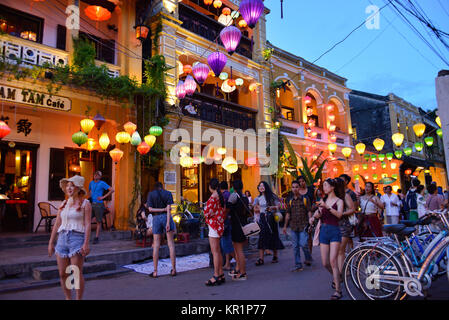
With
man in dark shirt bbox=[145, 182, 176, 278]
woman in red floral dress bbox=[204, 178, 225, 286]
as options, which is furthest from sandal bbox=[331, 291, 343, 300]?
man in dark shirt bbox=[145, 182, 176, 278]

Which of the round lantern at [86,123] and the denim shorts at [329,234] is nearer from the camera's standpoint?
the denim shorts at [329,234]

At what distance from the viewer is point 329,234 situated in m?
4.59

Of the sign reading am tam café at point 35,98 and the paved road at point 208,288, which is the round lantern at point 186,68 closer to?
the sign reading am tam café at point 35,98

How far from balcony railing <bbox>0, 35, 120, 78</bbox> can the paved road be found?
20.6 feet

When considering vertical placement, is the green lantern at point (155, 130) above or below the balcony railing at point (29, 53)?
below

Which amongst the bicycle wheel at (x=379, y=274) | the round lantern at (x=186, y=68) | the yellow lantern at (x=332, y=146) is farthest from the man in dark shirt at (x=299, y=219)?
the yellow lantern at (x=332, y=146)

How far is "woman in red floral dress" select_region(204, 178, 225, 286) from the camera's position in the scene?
5418mm

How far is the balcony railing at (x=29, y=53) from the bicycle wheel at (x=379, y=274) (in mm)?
9034

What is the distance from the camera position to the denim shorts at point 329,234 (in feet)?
15.0

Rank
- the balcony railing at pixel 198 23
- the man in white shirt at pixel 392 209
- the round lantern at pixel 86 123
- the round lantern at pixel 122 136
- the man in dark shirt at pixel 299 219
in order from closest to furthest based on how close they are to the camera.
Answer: the man in dark shirt at pixel 299 219 < the round lantern at pixel 86 123 < the man in white shirt at pixel 392 209 < the round lantern at pixel 122 136 < the balcony railing at pixel 198 23

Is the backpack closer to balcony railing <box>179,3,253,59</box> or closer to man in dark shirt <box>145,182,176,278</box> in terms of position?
man in dark shirt <box>145,182,176,278</box>

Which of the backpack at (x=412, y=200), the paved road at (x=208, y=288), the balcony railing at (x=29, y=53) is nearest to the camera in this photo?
the paved road at (x=208, y=288)

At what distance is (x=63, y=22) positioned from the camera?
10352 millimetres

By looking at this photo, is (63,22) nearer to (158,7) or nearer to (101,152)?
(158,7)
